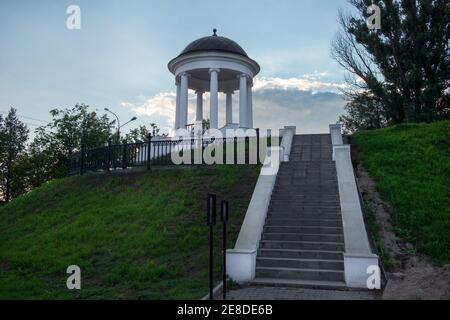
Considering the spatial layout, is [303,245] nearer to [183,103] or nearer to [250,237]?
[250,237]

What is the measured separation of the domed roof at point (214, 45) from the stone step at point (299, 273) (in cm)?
1647

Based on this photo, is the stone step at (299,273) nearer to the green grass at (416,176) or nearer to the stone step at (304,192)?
the green grass at (416,176)

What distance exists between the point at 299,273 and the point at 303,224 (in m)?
2.10

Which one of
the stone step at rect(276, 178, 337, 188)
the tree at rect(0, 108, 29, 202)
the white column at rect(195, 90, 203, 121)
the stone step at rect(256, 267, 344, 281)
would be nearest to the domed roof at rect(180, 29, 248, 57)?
the white column at rect(195, 90, 203, 121)

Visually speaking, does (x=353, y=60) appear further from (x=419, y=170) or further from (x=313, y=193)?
(x=313, y=193)

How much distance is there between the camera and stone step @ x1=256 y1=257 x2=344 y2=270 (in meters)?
8.38

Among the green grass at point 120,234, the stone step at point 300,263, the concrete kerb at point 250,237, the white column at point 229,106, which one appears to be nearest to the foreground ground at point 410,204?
the stone step at point 300,263

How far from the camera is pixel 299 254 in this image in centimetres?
891

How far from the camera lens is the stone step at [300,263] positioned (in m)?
8.38

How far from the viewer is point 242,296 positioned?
23.7 feet

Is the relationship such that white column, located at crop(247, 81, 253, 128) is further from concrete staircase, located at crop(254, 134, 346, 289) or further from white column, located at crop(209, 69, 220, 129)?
concrete staircase, located at crop(254, 134, 346, 289)

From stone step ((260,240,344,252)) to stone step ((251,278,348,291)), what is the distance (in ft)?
3.94

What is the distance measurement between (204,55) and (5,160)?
1463 inches
